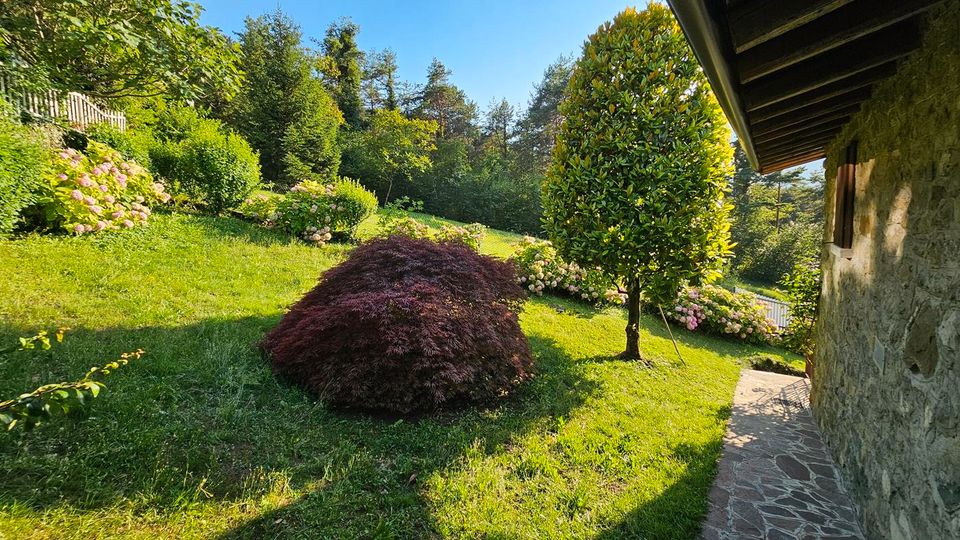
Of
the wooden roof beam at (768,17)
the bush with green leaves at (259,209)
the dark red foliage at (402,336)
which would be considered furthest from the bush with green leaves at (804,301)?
the bush with green leaves at (259,209)

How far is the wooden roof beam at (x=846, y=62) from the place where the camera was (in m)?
2.10

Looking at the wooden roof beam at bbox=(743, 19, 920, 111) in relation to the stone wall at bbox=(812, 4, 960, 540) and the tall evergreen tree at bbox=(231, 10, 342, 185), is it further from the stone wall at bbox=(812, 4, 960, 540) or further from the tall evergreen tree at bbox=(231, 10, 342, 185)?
the tall evergreen tree at bbox=(231, 10, 342, 185)

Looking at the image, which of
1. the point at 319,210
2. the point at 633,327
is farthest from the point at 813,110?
the point at 319,210

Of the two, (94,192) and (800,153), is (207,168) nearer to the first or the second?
(94,192)

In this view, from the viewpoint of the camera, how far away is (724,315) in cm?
854

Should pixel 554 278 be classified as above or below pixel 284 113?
below

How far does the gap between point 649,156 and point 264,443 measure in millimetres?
4791

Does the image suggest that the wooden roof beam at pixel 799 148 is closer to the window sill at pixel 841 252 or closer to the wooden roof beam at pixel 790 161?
the wooden roof beam at pixel 790 161

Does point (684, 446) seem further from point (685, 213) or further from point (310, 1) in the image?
point (310, 1)

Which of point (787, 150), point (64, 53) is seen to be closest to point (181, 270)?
point (64, 53)

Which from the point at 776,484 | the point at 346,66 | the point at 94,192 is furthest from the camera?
the point at 346,66

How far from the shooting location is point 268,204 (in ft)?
25.9

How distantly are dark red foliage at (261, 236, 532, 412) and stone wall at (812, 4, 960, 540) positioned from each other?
2484 millimetres

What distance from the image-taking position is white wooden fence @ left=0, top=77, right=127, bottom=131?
5.61 m
